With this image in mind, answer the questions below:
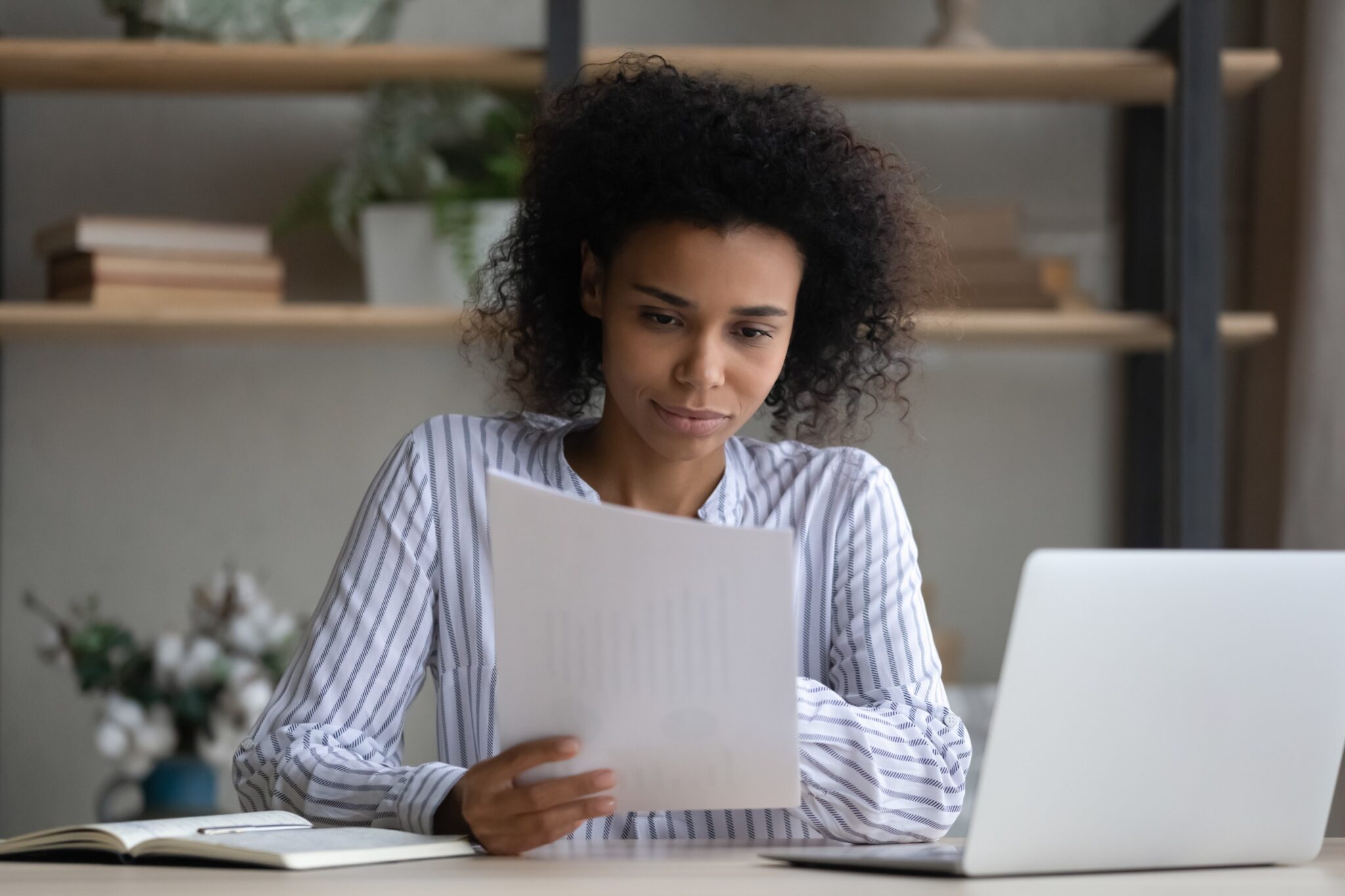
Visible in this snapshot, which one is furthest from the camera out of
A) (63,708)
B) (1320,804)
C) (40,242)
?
(63,708)

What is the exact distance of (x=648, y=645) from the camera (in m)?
0.92

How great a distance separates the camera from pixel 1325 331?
2350mm

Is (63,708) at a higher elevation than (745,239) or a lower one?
lower

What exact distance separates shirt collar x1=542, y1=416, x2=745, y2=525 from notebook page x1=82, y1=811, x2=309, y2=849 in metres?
0.46

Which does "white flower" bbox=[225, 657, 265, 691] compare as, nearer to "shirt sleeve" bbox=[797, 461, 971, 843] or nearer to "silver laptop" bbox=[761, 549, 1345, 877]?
"shirt sleeve" bbox=[797, 461, 971, 843]

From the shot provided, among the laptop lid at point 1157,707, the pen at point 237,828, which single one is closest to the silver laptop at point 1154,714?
the laptop lid at point 1157,707

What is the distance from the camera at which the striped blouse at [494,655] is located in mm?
1177

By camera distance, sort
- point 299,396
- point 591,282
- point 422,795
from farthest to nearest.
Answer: point 299,396 → point 591,282 → point 422,795

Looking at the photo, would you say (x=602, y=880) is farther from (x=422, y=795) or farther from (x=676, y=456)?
(x=676, y=456)

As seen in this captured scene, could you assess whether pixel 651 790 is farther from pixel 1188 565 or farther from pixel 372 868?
pixel 1188 565

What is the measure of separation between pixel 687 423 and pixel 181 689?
1.16 meters

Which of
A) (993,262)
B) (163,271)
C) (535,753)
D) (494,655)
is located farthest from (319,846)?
(993,262)

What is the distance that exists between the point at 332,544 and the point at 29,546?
511 millimetres

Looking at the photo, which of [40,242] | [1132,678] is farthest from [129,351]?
[1132,678]
